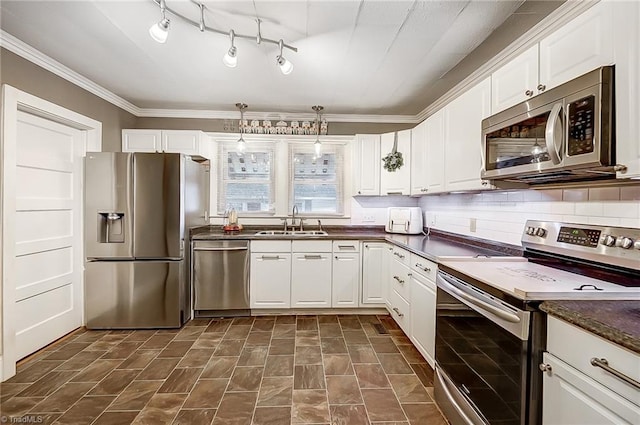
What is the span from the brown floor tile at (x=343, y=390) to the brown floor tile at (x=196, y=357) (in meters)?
1.02

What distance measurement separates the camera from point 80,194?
9.81 ft

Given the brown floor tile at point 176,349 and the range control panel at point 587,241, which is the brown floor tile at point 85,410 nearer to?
the brown floor tile at point 176,349

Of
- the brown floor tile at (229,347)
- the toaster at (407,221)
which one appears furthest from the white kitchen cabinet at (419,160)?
the brown floor tile at (229,347)

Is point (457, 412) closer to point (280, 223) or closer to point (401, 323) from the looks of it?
point (401, 323)

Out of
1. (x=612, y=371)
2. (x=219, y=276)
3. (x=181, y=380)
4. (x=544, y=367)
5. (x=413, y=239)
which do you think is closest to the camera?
(x=612, y=371)

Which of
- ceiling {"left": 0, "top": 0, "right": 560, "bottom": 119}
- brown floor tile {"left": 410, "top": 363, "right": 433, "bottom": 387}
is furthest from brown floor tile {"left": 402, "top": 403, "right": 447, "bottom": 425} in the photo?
ceiling {"left": 0, "top": 0, "right": 560, "bottom": 119}

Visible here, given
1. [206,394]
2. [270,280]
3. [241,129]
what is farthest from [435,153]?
[206,394]

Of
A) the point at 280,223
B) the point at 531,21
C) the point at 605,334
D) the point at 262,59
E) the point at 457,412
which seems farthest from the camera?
the point at 280,223

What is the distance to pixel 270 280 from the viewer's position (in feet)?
11.0

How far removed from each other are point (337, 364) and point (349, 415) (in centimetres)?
57

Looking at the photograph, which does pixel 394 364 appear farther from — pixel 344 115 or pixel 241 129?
pixel 241 129

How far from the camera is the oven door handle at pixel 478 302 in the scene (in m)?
1.19

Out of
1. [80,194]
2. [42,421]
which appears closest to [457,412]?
[42,421]

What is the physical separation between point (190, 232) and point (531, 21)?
11.1 feet
